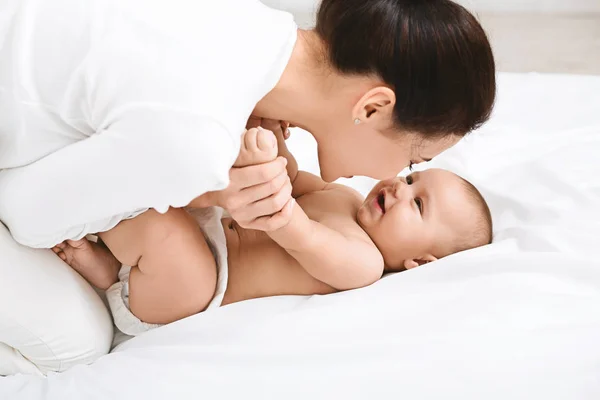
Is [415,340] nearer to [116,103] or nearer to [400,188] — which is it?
Answer: [400,188]

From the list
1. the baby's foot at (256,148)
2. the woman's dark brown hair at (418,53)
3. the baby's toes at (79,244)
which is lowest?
the baby's toes at (79,244)

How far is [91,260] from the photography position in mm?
1285

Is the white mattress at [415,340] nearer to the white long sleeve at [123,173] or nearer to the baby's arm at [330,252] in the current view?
the baby's arm at [330,252]

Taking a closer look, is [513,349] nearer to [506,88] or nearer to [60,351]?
[60,351]

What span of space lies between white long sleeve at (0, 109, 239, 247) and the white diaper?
253 mm

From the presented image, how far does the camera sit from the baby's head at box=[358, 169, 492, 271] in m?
1.47

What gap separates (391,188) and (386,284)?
0.87 feet

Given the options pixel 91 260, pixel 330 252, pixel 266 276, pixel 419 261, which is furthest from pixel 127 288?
pixel 419 261

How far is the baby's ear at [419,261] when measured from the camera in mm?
1461

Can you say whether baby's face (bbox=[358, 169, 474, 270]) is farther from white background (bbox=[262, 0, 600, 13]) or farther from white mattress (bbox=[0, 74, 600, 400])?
white background (bbox=[262, 0, 600, 13])

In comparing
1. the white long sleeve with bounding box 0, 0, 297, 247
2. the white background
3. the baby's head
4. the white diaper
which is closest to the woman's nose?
the baby's head

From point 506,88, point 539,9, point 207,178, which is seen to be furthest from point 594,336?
point 539,9

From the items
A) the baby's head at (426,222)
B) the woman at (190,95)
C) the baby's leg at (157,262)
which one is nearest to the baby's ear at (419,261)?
the baby's head at (426,222)

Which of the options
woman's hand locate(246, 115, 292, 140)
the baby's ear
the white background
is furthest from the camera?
the white background
